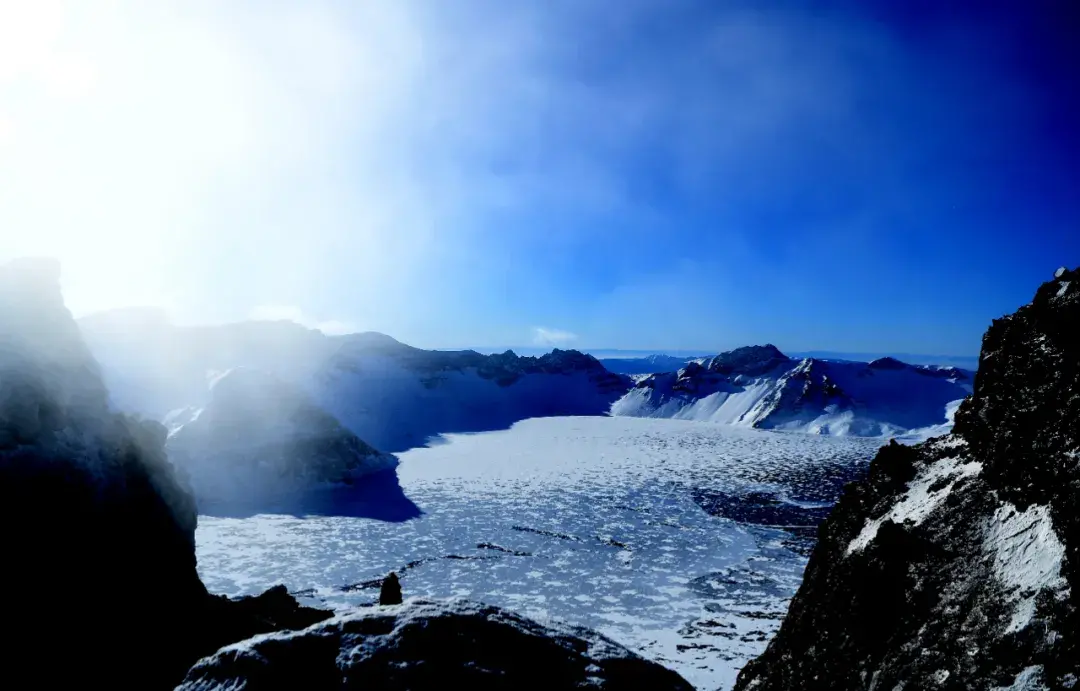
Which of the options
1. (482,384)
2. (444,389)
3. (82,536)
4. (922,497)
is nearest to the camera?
(922,497)

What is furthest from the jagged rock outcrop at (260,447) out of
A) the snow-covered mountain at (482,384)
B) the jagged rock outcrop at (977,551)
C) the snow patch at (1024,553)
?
the snow patch at (1024,553)

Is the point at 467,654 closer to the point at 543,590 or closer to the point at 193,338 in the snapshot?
the point at 543,590

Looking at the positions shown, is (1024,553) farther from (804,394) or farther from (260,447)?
(804,394)

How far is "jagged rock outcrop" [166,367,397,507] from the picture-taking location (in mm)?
37188

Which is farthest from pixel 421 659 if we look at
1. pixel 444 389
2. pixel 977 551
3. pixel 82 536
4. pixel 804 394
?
pixel 444 389

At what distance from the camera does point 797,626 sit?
13.5 feet

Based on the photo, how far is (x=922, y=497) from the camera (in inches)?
144

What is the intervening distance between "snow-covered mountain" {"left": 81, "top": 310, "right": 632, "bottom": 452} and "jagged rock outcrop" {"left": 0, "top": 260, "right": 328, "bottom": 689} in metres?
45.1

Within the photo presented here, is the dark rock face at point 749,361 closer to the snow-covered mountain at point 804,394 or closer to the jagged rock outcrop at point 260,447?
the snow-covered mountain at point 804,394

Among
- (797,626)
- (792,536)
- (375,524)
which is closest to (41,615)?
(797,626)

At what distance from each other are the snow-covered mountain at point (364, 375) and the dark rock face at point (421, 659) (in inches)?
2258

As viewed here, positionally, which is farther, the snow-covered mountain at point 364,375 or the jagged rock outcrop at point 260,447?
the snow-covered mountain at point 364,375

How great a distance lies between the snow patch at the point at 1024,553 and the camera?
2486 mm

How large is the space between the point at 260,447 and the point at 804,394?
70.1 metres
